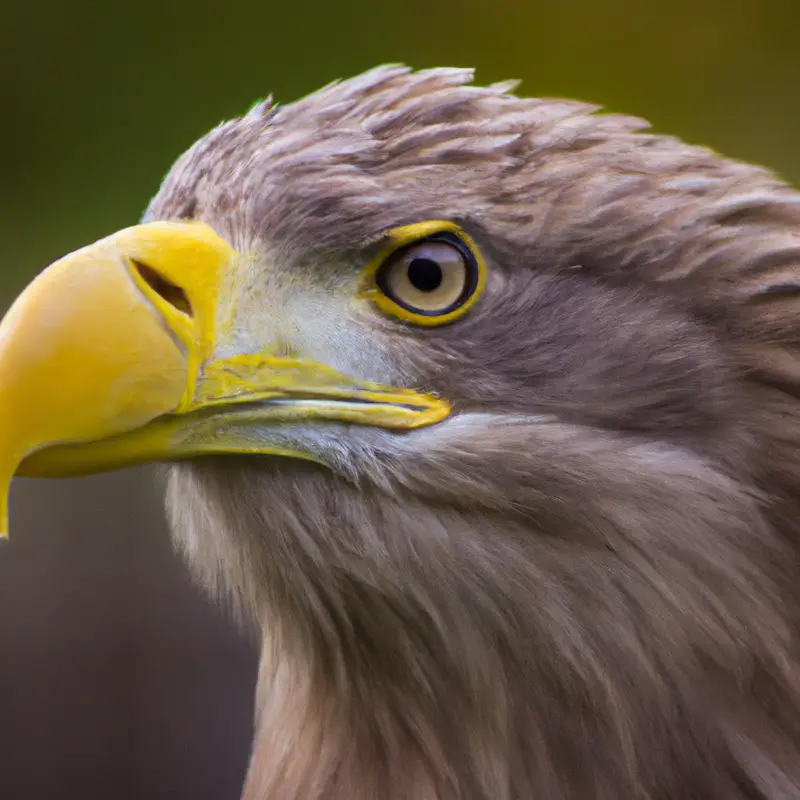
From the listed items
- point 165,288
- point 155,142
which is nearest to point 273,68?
point 155,142

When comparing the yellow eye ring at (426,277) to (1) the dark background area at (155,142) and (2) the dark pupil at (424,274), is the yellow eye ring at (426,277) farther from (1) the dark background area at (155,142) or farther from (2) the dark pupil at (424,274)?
(1) the dark background area at (155,142)

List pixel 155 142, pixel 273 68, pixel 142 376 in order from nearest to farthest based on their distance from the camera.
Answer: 1. pixel 142 376
2. pixel 273 68
3. pixel 155 142

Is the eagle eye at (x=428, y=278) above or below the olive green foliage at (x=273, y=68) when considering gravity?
below

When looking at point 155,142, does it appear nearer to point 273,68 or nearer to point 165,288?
point 273,68

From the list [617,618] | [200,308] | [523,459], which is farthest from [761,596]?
[200,308]

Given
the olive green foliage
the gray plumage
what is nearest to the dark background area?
the olive green foliage

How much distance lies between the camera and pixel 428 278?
74cm

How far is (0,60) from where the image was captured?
1.83 meters

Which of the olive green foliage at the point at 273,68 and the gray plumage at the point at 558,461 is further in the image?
the olive green foliage at the point at 273,68

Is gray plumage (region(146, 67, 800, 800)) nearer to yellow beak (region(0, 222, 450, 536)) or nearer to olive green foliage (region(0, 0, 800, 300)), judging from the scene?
yellow beak (region(0, 222, 450, 536))

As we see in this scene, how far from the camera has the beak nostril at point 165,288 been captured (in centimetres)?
71

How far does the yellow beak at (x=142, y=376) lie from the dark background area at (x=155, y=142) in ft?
3.13

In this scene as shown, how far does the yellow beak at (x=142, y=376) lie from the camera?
66 cm

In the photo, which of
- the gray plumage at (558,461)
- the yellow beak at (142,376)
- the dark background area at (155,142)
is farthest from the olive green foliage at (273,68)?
the yellow beak at (142,376)
